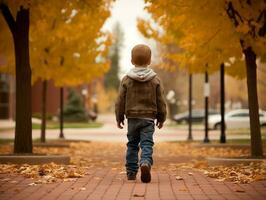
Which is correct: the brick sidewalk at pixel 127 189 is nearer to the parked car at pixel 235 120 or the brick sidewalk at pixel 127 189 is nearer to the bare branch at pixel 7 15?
the bare branch at pixel 7 15

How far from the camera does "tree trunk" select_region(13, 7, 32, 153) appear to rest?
44.1ft

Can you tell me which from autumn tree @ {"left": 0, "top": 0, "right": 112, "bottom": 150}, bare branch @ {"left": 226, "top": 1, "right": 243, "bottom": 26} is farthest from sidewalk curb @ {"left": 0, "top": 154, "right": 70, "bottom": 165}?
bare branch @ {"left": 226, "top": 1, "right": 243, "bottom": 26}

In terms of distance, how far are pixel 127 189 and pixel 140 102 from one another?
4.87ft

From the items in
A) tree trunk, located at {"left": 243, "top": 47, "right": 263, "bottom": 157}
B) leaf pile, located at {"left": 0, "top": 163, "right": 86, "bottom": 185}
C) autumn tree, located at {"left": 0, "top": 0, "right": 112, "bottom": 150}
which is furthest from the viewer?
autumn tree, located at {"left": 0, "top": 0, "right": 112, "bottom": 150}

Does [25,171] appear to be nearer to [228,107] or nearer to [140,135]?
[140,135]

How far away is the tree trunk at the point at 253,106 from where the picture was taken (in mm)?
13289

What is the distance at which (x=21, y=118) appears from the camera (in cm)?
1346

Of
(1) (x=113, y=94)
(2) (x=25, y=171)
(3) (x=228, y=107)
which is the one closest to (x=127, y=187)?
(2) (x=25, y=171)

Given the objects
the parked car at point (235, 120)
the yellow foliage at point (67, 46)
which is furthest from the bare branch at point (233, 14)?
the parked car at point (235, 120)

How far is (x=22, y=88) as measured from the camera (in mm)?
13523

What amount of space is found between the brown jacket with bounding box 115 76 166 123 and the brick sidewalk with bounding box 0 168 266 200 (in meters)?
0.98

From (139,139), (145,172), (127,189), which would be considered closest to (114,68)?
(139,139)

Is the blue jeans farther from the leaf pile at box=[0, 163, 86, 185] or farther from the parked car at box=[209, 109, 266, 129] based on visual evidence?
the parked car at box=[209, 109, 266, 129]

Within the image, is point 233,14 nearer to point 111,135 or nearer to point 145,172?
point 145,172
